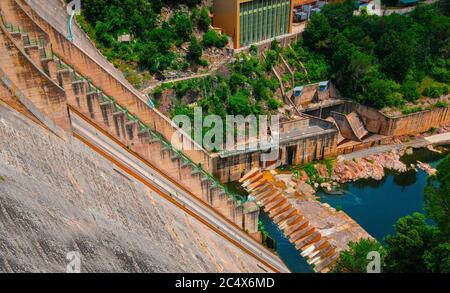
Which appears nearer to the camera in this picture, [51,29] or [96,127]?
[96,127]

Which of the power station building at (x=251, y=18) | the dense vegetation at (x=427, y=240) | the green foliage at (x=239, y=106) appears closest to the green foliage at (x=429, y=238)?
the dense vegetation at (x=427, y=240)

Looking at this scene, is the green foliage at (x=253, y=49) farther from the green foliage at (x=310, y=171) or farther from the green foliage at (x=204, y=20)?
the green foliage at (x=310, y=171)

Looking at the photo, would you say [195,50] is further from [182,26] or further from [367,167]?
[367,167]

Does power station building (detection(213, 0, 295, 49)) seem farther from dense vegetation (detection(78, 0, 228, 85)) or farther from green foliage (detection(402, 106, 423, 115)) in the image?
green foliage (detection(402, 106, 423, 115))

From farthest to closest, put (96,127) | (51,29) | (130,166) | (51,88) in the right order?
(51,29), (96,127), (130,166), (51,88)

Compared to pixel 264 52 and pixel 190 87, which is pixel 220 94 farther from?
pixel 264 52

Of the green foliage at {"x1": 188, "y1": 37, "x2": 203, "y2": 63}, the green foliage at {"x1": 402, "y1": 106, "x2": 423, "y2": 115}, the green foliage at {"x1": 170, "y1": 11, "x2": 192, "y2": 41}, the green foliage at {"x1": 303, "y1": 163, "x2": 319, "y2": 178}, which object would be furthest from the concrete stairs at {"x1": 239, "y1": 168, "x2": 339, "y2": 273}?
the green foliage at {"x1": 402, "y1": 106, "x2": 423, "y2": 115}

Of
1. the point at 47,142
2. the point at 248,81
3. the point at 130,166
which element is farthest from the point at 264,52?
the point at 47,142
